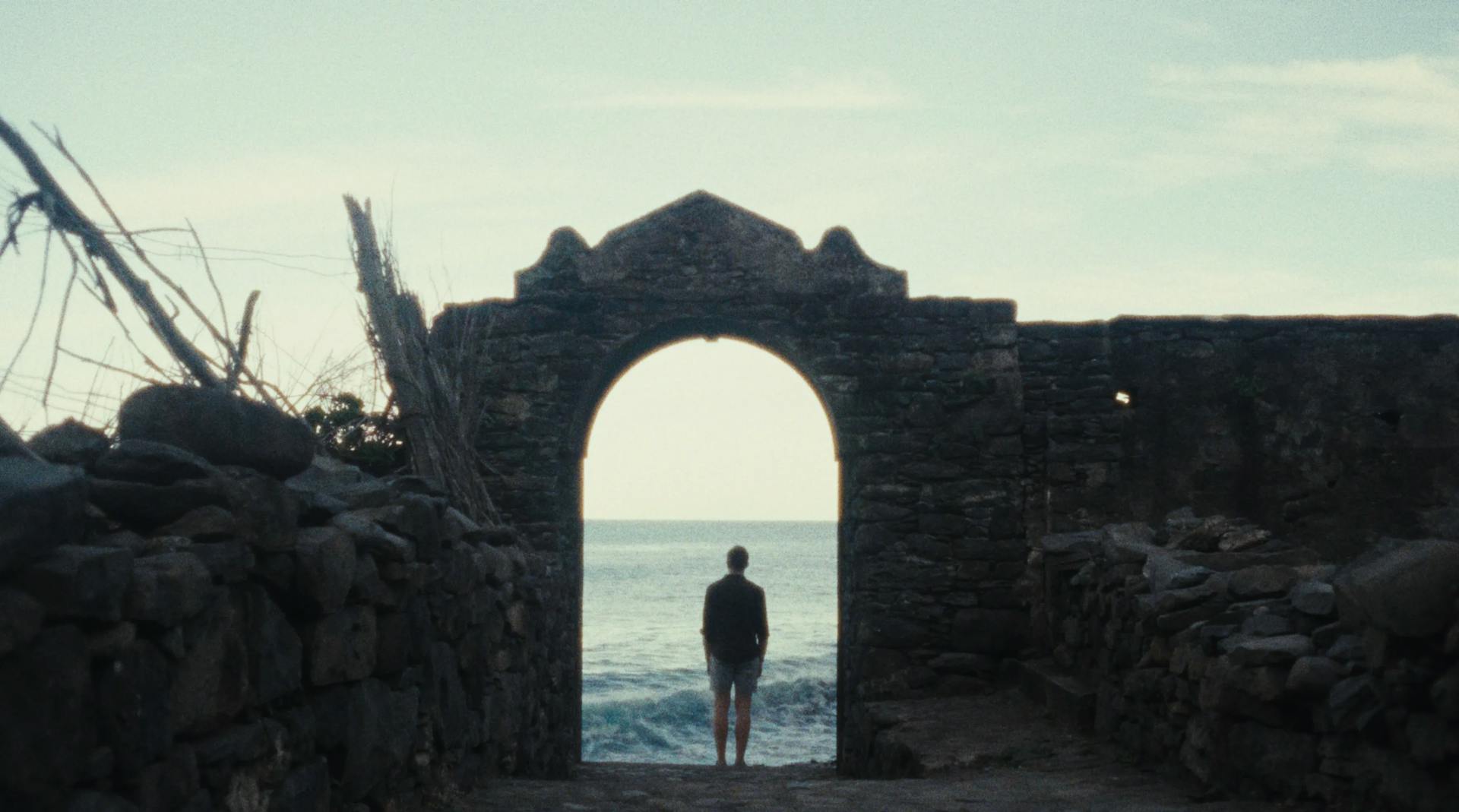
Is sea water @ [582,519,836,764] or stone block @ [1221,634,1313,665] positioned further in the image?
sea water @ [582,519,836,764]

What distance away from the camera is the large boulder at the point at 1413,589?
4.06 m

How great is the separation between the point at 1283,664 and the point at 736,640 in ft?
17.5

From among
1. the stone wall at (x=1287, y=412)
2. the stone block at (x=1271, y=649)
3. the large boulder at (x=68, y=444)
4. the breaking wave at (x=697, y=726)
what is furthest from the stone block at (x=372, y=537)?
the breaking wave at (x=697, y=726)

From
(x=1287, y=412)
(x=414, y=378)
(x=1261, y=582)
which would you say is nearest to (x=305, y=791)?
(x=1261, y=582)

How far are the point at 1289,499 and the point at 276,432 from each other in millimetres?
8577

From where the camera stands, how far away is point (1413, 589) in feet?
13.6

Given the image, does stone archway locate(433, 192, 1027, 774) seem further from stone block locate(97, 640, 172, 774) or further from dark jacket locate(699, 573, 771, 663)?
stone block locate(97, 640, 172, 774)

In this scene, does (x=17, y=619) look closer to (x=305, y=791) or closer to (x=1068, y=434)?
(x=305, y=791)

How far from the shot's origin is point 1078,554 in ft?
28.8

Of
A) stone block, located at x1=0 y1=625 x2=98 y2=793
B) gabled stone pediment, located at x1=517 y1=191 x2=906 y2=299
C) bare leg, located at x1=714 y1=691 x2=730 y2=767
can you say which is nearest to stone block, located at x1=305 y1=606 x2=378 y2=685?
stone block, located at x1=0 y1=625 x2=98 y2=793

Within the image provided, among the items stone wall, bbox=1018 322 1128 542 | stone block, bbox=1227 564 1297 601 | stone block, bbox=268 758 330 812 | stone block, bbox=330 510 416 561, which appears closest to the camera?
stone block, bbox=268 758 330 812

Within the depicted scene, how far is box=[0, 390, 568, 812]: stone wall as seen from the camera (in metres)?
2.46

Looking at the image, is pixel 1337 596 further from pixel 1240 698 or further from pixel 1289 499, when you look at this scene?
pixel 1289 499

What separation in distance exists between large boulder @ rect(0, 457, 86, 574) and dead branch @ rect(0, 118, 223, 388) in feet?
4.51
